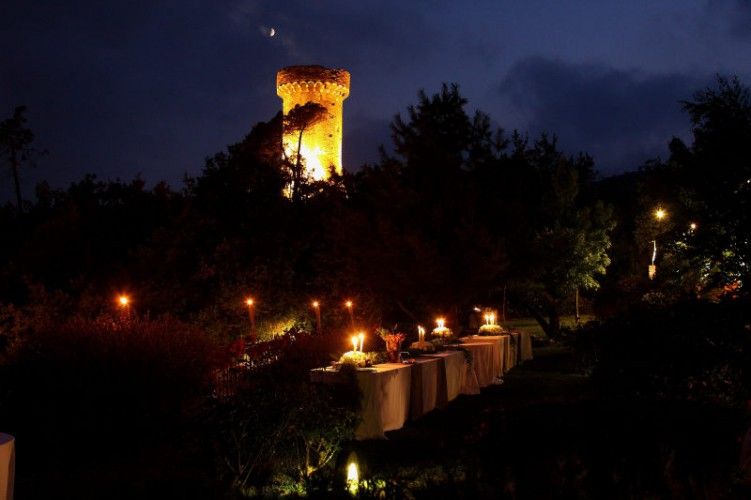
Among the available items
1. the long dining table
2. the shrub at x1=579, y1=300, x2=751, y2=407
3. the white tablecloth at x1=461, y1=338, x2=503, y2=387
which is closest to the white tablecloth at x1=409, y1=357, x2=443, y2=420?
the long dining table

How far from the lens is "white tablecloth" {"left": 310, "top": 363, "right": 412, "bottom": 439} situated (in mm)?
8219

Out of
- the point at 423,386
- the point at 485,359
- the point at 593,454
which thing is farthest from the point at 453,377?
the point at 593,454

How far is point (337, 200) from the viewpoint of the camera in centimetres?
2384

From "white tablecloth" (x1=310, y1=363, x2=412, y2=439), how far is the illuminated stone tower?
26182mm

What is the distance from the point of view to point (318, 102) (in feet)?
117

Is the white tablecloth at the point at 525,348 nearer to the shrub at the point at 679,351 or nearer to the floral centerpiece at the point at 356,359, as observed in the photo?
the shrub at the point at 679,351

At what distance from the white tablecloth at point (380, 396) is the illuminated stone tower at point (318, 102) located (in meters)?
26.2

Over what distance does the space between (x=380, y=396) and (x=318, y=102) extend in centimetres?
2881

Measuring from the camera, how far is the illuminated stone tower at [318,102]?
115ft

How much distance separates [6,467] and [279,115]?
32.7 metres

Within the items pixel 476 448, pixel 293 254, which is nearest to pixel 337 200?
pixel 293 254

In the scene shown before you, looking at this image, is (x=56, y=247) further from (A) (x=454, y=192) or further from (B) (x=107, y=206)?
(A) (x=454, y=192)

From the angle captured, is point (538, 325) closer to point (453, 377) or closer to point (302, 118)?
point (302, 118)

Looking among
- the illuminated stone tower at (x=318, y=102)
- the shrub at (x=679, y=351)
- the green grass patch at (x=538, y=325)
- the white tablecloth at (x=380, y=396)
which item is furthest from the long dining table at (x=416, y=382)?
the illuminated stone tower at (x=318, y=102)
